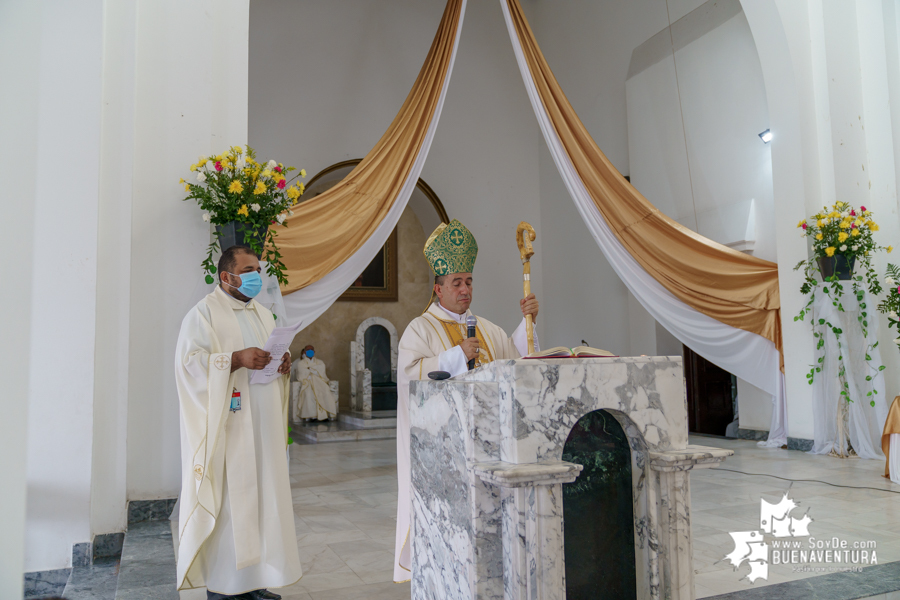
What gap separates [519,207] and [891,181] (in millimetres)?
6128

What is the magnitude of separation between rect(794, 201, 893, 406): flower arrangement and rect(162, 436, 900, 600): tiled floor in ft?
3.79

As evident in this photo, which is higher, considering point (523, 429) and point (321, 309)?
point (321, 309)

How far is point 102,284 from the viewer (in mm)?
3545

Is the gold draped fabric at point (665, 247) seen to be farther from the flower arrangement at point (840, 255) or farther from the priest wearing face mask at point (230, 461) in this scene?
the priest wearing face mask at point (230, 461)

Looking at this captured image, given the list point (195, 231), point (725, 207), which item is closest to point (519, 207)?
point (725, 207)

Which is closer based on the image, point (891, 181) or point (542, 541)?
point (542, 541)

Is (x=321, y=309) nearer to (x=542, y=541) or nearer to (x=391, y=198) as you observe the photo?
(x=391, y=198)

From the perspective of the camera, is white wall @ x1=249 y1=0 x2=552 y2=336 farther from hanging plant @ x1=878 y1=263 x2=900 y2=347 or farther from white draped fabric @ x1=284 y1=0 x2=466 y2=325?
hanging plant @ x1=878 y1=263 x2=900 y2=347

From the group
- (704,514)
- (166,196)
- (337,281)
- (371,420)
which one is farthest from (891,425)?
(371,420)

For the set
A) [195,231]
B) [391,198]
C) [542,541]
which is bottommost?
[542,541]

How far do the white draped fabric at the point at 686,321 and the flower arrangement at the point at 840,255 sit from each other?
0.68m

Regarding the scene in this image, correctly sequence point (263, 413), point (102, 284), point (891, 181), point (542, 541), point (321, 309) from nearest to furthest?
1. point (542, 541)
2. point (263, 413)
3. point (102, 284)
4. point (321, 309)
5. point (891, 181)

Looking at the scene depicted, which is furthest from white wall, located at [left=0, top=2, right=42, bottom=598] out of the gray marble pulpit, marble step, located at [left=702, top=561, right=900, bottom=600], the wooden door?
the wooden door

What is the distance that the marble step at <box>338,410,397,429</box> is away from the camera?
941 cm
